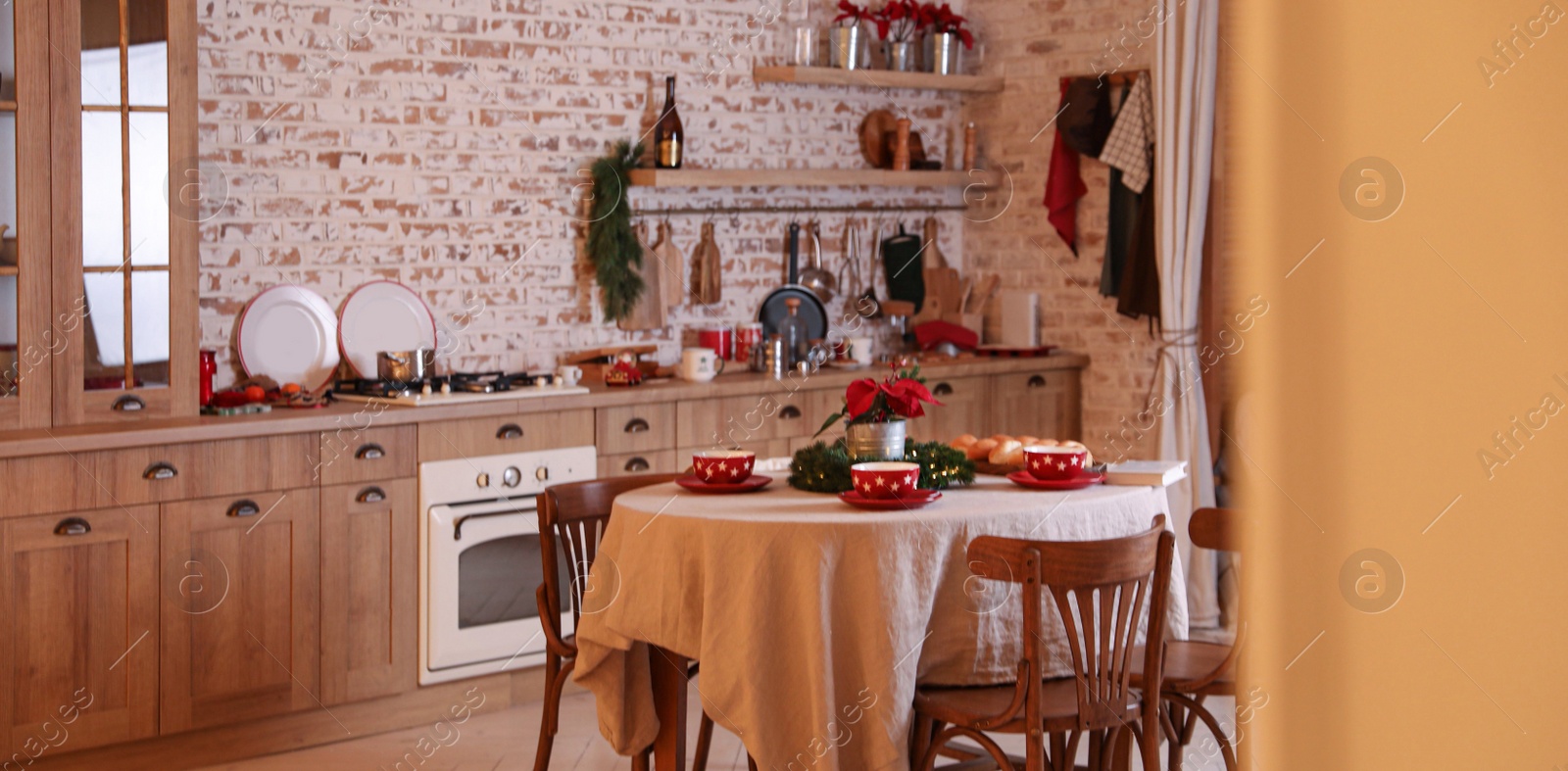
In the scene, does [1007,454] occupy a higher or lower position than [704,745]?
higher

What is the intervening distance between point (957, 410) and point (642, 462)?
1.41m

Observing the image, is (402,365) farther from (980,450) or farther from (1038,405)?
(1038,405)

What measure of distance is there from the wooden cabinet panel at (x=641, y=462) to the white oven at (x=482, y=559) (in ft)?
0.21

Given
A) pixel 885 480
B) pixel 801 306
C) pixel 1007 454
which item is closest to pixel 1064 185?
pixel 801 306

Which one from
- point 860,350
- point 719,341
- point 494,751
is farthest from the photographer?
point 860,350

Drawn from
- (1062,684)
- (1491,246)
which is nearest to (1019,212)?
(1062,684)

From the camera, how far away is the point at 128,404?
3.74m

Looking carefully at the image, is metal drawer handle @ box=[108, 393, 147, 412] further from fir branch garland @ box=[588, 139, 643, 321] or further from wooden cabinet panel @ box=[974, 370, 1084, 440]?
wooden cabinet panel @ box=[974, 370, 1084, 440]

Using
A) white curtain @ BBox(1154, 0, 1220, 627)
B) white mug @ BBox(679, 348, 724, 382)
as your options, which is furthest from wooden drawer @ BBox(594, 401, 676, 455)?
white curtain @ BBox(1154, 0, 1220, 627)

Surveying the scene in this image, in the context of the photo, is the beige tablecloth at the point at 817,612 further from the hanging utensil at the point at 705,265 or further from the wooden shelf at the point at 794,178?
the hanging utensil at the point at 705,265

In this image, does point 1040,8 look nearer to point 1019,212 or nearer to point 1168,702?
point 1019,212

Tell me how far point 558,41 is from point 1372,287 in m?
4.86

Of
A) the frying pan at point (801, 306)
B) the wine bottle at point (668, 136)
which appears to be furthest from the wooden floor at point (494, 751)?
the wine bottle at point (668, 136)

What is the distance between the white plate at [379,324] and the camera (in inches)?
177
